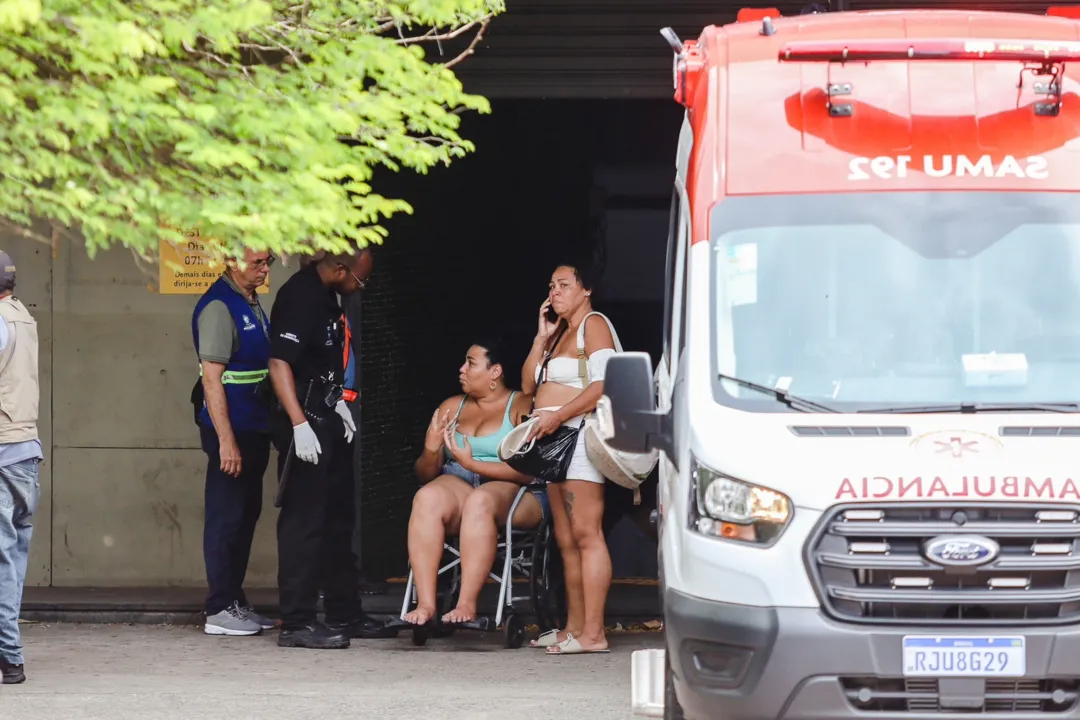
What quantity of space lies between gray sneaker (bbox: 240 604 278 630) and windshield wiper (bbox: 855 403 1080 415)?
17.0ft

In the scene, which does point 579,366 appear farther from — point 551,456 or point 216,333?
point 216,333

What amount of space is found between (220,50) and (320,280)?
11.5 feet

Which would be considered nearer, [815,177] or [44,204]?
[44,204]

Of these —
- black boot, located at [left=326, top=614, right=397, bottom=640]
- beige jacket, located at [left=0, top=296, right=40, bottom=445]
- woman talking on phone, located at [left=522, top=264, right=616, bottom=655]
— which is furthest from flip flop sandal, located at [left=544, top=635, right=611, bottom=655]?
beige jacket, located at [left=0, top=296, right=40, bottom=445]

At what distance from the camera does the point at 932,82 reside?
633cm

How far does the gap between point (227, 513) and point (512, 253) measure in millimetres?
3460

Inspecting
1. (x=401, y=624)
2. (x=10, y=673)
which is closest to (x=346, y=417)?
(x=401, y=624)

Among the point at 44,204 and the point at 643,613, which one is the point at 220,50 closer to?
the point at 44,204

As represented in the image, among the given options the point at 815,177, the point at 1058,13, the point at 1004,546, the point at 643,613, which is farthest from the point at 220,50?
the point at 643,613

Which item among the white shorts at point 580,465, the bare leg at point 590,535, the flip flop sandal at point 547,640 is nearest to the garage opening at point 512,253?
the flip flop sandal at point 547,640

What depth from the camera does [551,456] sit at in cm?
895

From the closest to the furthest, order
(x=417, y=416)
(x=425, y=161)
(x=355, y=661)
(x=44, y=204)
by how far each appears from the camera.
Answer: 1. (x=44, y=204)
2. (x=425, y=161)
3. (x=355, y=661)
4. (x=417, y=416)

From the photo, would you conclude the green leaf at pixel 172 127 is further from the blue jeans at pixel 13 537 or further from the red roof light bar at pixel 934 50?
the blue jeans at pixel 13 537

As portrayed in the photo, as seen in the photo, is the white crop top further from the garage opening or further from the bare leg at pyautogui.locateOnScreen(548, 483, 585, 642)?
the garage opening
